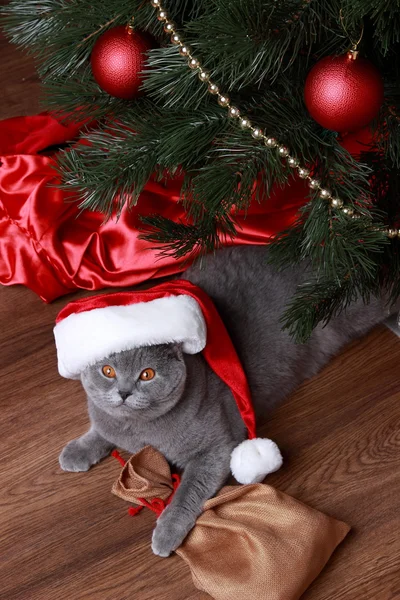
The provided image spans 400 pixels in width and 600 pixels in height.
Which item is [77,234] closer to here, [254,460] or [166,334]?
[166,334]

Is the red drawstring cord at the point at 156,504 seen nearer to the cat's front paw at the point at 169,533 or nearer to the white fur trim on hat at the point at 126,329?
the cat's front paw at the point at 169,533

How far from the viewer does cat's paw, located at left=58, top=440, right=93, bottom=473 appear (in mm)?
1191

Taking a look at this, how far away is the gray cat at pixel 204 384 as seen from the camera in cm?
107

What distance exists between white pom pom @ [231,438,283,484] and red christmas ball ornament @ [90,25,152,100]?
59cm

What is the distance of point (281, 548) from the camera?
103 cm

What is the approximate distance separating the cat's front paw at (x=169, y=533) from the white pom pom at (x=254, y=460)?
0.11 metres

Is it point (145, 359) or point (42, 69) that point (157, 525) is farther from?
point (42, 69)

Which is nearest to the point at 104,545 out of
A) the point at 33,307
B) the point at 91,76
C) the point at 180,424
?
the point at 180,424

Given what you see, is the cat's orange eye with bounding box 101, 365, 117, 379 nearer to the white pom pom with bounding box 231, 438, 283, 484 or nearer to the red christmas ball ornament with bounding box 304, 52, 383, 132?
the white pom pom with bounding box 231, 438, 283, 484

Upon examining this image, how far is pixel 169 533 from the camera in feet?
3.51

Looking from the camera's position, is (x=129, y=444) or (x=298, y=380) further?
(x=298, y=380)

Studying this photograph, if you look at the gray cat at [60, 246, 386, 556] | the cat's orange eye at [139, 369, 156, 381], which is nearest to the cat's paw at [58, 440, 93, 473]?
the gray cat at [60, 246, 386, 556]

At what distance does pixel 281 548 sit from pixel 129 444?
0.30m

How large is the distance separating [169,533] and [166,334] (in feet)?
0.99
